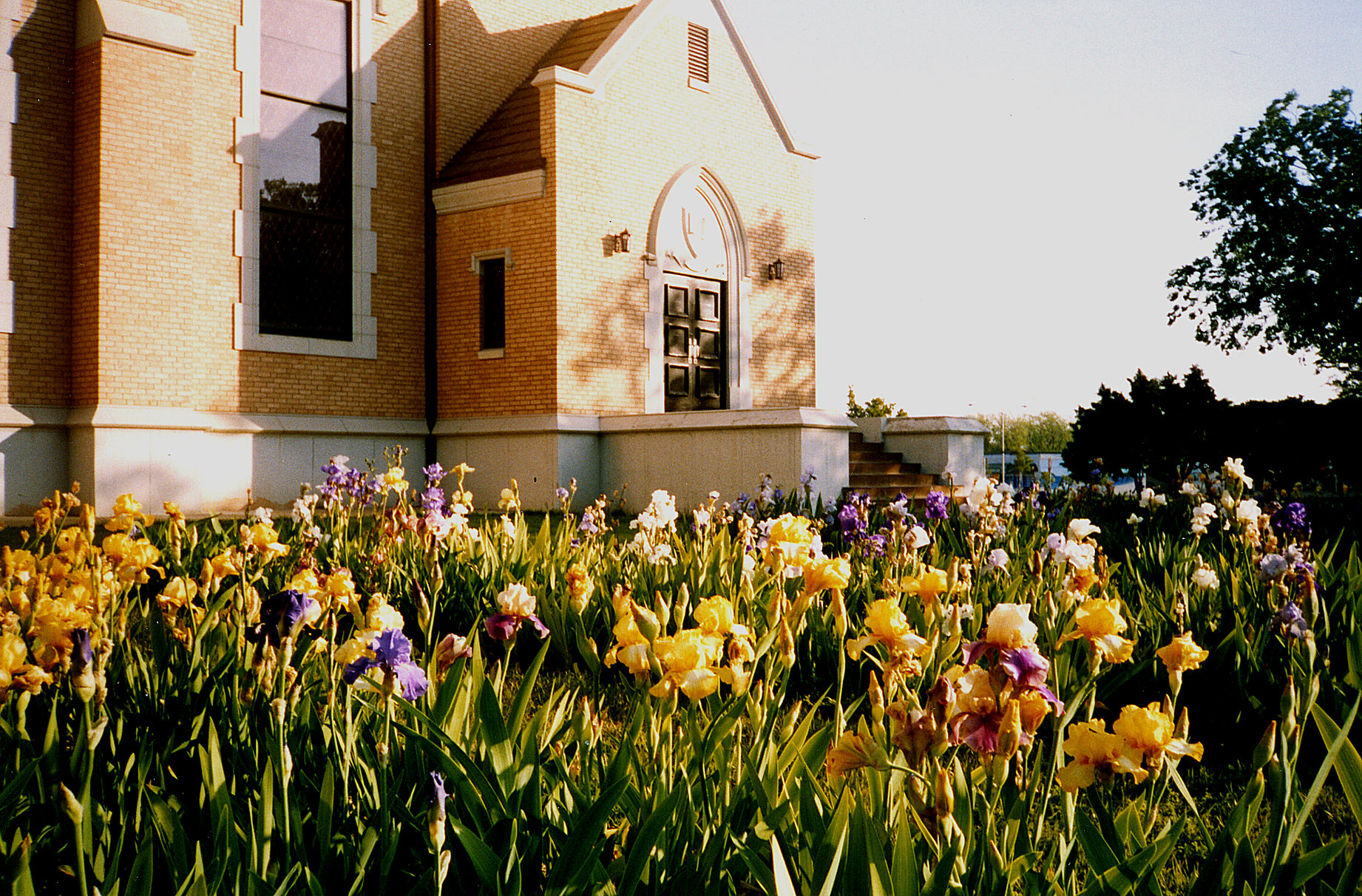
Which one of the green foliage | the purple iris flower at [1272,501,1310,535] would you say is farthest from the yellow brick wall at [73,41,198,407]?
the green foliage

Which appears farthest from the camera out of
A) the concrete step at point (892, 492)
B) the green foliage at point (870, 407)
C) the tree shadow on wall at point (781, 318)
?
the green foliage at point (870, 407)

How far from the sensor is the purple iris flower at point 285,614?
2396 millimetres

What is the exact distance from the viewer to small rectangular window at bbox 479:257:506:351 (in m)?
15.4

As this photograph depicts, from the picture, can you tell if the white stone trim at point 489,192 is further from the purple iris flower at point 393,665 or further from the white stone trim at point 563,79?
the purple iris flower at point 393,665

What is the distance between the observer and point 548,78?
1439cm

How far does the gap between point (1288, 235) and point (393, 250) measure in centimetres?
2181

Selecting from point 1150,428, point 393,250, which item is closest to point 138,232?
point 393,250

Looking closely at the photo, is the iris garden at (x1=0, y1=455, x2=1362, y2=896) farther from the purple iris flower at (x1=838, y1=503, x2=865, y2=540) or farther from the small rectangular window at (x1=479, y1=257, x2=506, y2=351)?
the small rectangular window at (x1=479, y1=257, x2=506, y2=351)

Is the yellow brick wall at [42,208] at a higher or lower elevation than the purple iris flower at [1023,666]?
higher

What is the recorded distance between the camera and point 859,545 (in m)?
6.09

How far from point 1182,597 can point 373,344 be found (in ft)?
41.4

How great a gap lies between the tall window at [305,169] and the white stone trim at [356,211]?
11cm

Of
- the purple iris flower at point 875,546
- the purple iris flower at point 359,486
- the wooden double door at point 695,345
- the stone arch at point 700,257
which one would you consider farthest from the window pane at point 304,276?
the purple iris flower at point 875,546

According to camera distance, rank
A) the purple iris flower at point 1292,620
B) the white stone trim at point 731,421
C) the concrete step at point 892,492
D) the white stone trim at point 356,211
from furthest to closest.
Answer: the white stone trim at point 356,211
the concrete step at point 892,492
the white stone trim at point 731,421
the purple iris flower at point 1292,620
